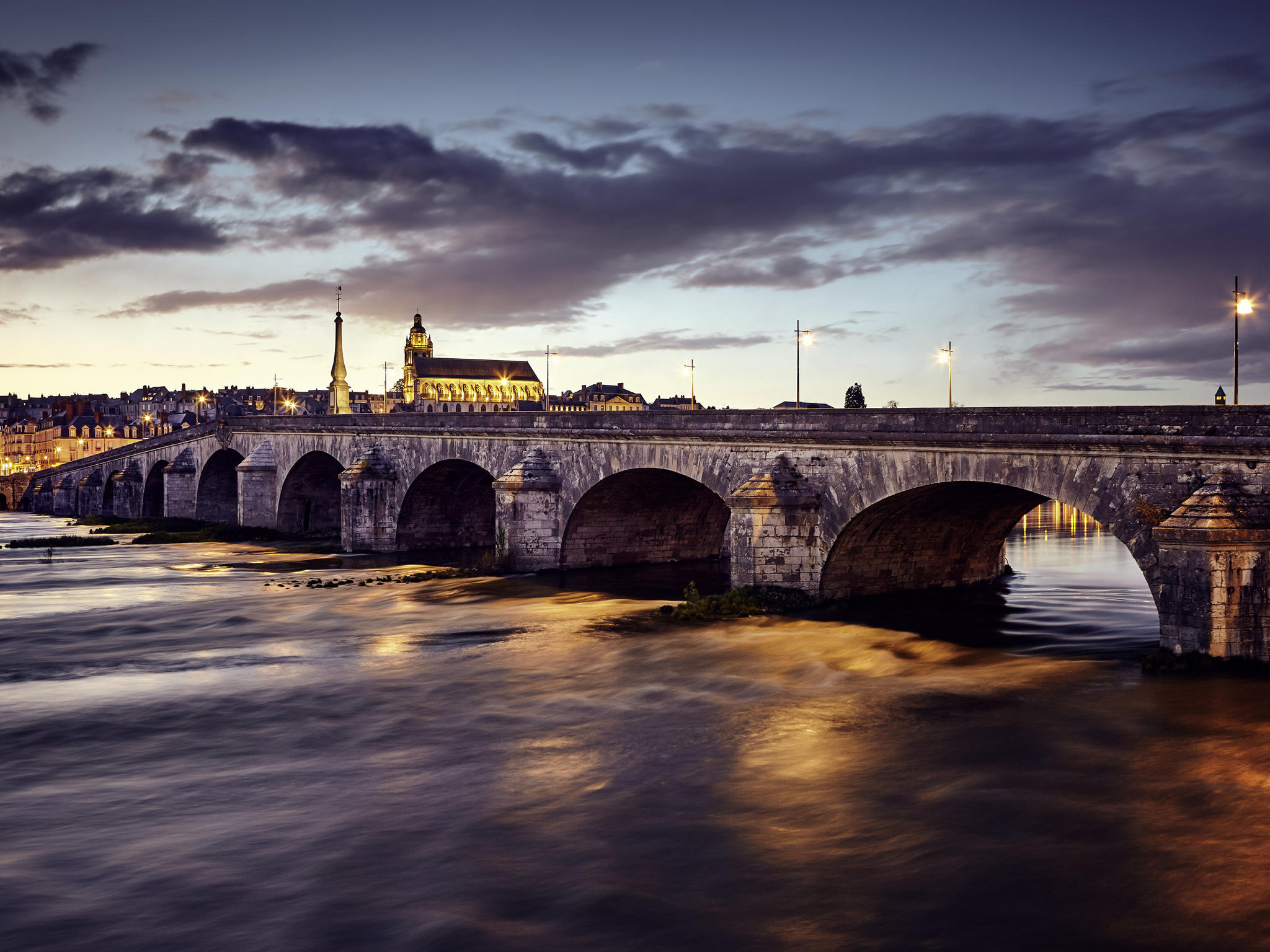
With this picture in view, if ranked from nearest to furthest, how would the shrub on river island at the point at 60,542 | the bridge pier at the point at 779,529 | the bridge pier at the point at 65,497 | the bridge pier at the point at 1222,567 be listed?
1. the bridge pier at the point at 1222,567
2. the bridge pier at the point at 779,529
3. the shrub on river island at the point at 60,542
4. the bridge pier at the point at 65,497

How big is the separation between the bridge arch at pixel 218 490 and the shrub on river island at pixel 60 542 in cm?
960

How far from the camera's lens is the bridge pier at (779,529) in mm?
Answer: 25156

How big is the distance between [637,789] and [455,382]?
170822 millimetres

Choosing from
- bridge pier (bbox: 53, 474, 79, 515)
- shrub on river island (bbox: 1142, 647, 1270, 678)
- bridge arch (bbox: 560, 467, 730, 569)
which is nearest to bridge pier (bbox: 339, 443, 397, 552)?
bridge arch (bbox: 560, 467, 730, 569)

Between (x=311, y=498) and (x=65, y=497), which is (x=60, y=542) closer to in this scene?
(x=311, y=498)

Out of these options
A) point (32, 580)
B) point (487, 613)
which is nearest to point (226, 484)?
point (32, 580)

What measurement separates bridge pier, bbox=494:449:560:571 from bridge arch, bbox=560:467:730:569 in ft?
1.75

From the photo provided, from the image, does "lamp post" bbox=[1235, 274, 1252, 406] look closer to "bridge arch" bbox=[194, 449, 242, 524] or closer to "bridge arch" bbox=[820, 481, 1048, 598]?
"bridge arch" bbox=[820, 481, 1048, 598]

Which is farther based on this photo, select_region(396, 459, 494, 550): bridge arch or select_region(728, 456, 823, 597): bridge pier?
select_region(396, 459, 494, 550): bridge arch

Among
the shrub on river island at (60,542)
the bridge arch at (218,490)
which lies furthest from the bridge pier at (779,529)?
the bridge arch at (218,490)

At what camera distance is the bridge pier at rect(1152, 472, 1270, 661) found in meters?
16.5

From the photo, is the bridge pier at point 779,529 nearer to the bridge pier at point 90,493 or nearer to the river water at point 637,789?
the river water at point 637,789

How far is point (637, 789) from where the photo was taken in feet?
46.3

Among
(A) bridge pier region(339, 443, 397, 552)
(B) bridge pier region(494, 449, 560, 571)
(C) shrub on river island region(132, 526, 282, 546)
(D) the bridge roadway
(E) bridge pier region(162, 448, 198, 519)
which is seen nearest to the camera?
(D) the bridge roadway
